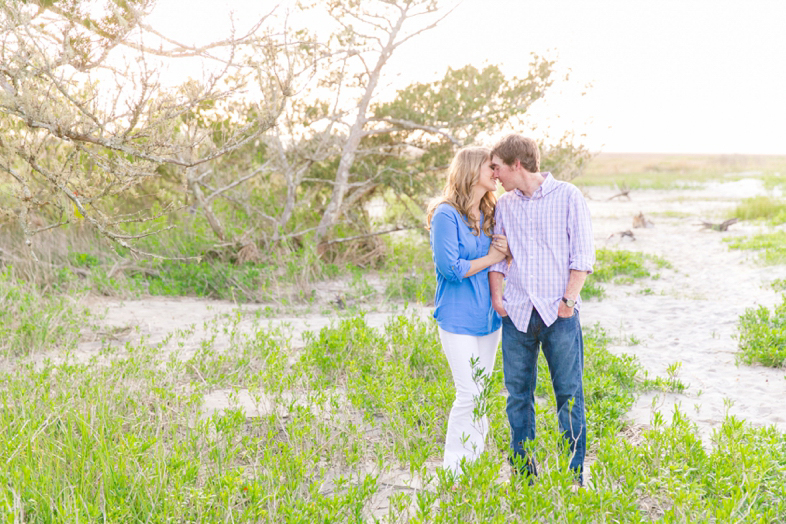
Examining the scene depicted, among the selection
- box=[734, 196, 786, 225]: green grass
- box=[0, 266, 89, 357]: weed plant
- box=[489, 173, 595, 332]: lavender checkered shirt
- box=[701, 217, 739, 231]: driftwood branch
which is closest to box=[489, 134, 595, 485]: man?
box=[489, 173, 595, 332]: lavender checkered shirt

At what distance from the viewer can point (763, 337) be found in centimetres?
685

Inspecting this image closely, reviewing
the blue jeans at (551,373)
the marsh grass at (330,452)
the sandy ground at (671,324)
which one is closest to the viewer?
the marsh grass at (330,452)

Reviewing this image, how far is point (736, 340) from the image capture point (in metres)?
7.40

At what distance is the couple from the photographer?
3.62 m

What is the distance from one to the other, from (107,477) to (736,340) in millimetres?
6961

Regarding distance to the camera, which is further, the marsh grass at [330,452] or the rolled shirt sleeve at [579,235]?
the rolled shirt sleeve at [579,235]

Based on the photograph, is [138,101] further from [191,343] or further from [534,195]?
[191,343]

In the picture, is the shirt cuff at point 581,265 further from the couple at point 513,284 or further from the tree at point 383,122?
the tree at point 383,122

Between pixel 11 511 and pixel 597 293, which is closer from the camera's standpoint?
pixel 11 511

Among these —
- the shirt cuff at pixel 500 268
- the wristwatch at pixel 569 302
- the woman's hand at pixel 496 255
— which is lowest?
the wristwatch at pixel 569 302

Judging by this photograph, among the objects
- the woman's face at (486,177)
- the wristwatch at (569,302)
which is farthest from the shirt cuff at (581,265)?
the woman's face at (486,177)

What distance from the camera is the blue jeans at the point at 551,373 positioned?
143 inches

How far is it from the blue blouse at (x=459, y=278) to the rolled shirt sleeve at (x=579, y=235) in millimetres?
535

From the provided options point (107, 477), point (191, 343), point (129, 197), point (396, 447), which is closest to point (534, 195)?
point (396, 447)
